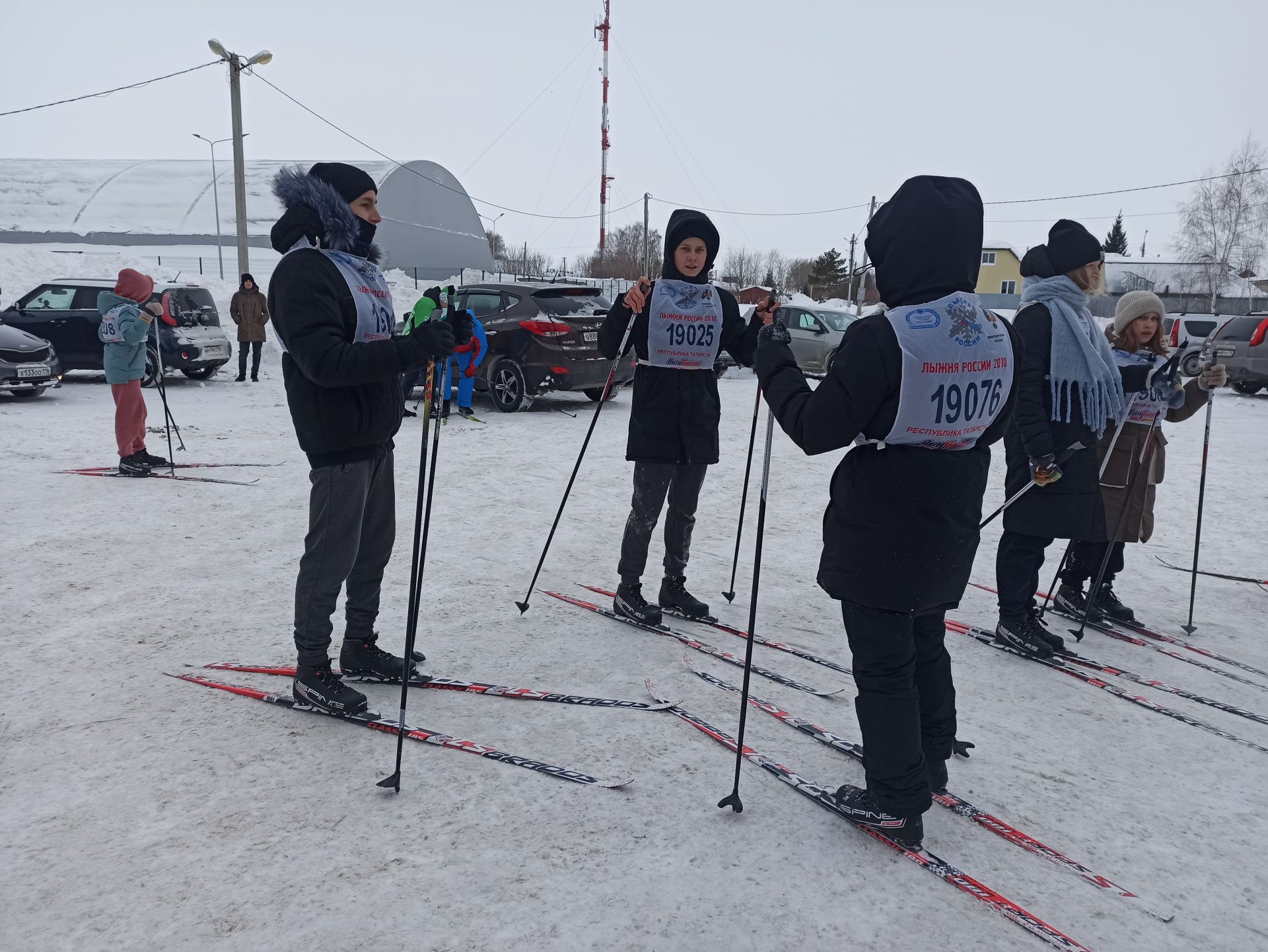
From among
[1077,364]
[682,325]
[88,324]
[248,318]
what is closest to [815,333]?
[248,318]

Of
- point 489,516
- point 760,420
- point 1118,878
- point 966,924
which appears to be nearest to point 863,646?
point 966,924

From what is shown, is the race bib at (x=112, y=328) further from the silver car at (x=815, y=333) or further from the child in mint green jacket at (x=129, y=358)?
the silver car at (x=815, y=333)

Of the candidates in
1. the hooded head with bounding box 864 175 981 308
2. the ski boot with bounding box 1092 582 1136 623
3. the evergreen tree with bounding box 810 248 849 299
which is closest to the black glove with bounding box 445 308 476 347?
the hooded head with bounding box 864 175 981 308

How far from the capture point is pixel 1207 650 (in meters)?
4.27

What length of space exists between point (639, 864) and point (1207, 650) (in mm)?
3470

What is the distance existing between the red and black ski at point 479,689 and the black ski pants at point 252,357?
41.5ft

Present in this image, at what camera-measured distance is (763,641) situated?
4082mm

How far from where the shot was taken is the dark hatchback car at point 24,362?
438 inches

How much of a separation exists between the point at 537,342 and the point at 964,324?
911 centimetres

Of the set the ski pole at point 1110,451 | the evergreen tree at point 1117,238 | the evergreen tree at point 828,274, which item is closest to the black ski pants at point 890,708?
the ski pole at point 1110,451

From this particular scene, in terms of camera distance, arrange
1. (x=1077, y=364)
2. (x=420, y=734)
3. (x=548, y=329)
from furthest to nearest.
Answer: (x=548, y=329)
(x=1077, y=364)
(x=420, y=734)

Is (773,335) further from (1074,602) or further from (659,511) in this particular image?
(1074,602)

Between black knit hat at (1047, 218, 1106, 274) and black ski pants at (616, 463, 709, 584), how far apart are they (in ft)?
6.47

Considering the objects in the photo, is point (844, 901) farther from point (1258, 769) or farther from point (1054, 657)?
point (1054, 657)
